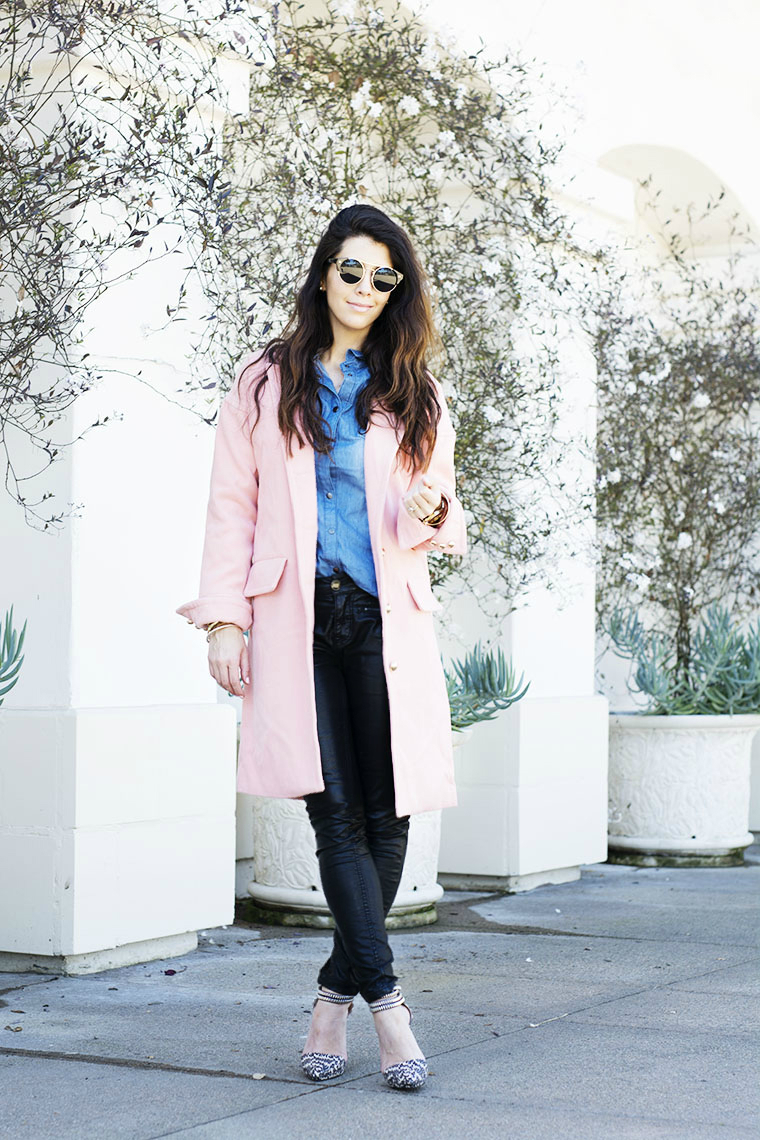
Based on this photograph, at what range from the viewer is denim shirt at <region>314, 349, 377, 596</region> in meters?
3.29

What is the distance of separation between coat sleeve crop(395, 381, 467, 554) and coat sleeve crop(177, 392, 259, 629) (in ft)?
1.03

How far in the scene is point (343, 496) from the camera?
10.9 feet

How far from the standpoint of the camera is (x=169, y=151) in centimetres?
445

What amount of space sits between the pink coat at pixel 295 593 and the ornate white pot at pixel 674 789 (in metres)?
3.84

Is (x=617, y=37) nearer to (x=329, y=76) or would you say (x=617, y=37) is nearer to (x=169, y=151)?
(x=329, y=76)

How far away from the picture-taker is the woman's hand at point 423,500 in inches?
126

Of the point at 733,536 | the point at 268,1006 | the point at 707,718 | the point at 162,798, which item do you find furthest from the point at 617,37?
the point at 268,1006

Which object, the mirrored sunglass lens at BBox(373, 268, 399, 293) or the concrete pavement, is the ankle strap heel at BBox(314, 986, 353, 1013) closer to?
the concrete pavement

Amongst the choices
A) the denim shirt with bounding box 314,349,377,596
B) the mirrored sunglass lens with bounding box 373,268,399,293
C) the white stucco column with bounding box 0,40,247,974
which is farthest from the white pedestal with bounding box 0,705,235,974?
the mirrored sunglass lens with bounding box 373,268,399,293

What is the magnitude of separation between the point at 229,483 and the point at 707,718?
4.12 meters

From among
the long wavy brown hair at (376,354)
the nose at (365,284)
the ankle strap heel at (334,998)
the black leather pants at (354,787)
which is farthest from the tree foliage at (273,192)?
the ankle strap heel at (334,998)

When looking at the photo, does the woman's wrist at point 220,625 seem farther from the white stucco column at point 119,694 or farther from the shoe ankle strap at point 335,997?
the white stucco column at point 119,694

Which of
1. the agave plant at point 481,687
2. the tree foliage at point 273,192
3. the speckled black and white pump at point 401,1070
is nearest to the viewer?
the speckled black and white pump at point 401,1070

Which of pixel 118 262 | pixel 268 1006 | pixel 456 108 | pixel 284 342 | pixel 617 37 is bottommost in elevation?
pixel 268 1006
